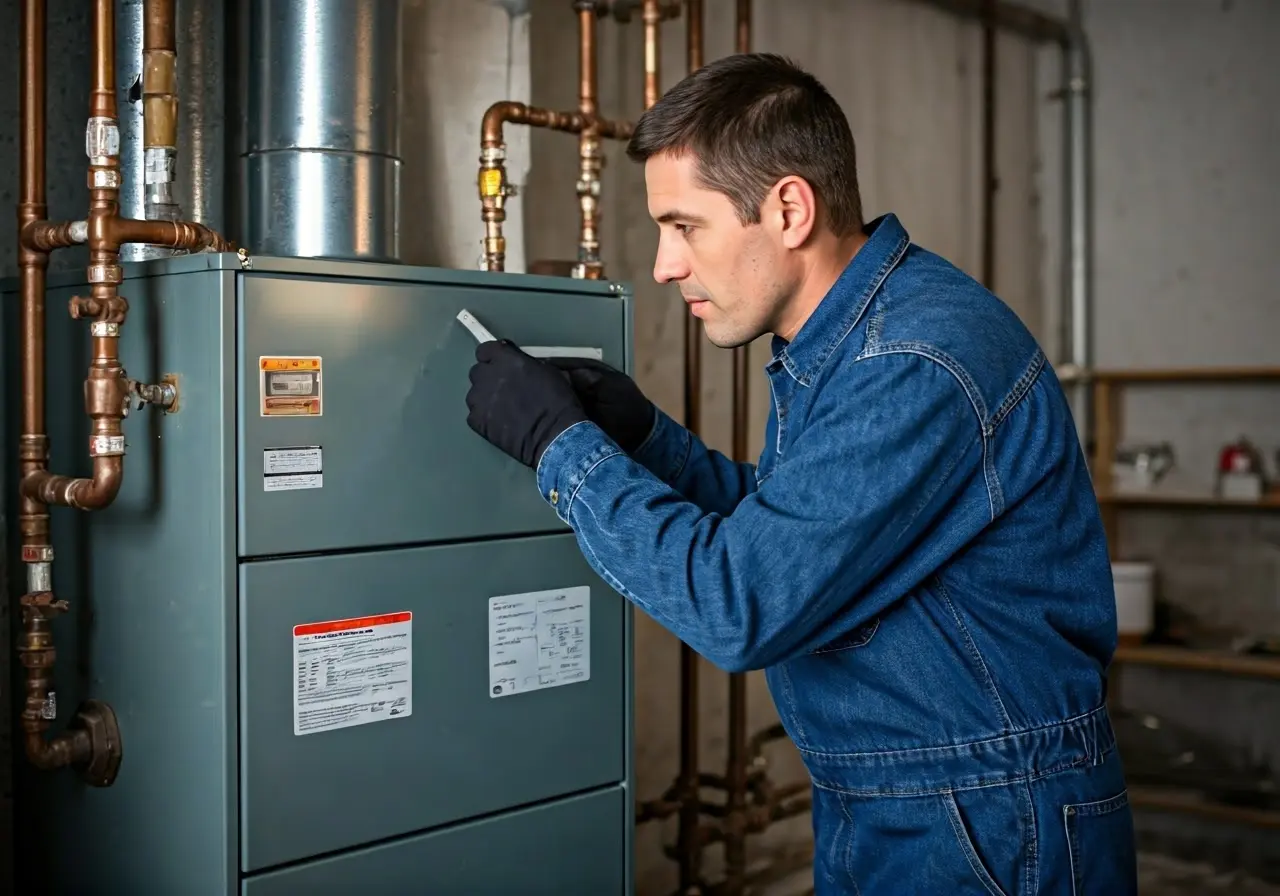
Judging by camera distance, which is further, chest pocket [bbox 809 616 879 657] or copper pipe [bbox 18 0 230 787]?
copper pipe [bbox 18 0 230 787]

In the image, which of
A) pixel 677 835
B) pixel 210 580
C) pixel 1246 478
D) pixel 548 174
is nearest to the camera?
pixel 210 580

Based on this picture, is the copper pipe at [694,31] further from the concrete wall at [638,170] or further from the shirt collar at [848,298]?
the shirt collar at [848,298]

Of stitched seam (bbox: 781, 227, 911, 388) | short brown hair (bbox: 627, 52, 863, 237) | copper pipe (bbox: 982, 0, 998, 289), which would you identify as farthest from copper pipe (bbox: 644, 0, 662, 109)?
copper pipe (bbox: 982, 0, 998, 289)

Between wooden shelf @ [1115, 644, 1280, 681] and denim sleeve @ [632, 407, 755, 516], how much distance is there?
1.98 m

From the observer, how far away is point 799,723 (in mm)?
1338

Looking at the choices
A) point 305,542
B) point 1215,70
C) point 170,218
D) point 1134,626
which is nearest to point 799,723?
point 305,542

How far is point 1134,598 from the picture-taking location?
3373mm

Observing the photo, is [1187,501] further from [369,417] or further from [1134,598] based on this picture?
[369,417]

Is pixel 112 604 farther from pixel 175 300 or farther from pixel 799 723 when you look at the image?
pixel 799 723

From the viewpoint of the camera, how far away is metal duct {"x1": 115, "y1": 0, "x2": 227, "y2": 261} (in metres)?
1.58

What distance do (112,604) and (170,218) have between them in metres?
0.44

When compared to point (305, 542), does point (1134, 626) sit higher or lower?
lower

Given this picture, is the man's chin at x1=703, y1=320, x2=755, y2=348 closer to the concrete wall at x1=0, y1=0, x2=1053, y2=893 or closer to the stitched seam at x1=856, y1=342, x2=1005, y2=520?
the stitched seam at x1=856, y1=342, x2=1005, y2=520

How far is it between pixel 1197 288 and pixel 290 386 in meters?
2.88
